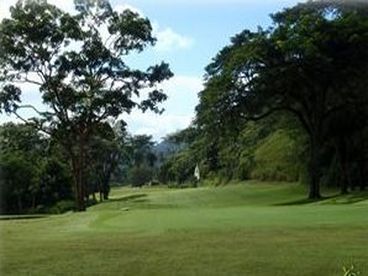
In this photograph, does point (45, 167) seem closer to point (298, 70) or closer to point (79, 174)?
point (79, 174)

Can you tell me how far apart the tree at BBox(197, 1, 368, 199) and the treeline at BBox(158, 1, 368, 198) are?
5 centimetres

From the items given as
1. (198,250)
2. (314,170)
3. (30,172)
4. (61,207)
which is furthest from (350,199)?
(30,172)

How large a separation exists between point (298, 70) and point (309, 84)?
7.18ft

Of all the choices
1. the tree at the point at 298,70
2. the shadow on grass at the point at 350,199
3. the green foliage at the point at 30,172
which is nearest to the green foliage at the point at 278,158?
the tree at the point at 298,70

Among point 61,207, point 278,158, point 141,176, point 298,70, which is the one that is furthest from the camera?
point 141,176

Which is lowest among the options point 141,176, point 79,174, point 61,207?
point 61,207

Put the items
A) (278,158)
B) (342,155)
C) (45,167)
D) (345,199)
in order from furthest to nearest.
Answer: (45,167), (278,158), (342,155), (345,199)

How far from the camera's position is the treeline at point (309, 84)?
4184 cm

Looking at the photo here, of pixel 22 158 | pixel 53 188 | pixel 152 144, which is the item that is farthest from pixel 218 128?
pixel 152 144

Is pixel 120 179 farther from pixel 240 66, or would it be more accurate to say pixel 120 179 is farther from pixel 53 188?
pixel 240 66

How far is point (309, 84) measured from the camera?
4475 cm

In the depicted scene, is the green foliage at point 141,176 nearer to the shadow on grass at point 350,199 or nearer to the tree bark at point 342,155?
the tree bark at point 342,155

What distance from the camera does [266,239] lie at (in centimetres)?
1504

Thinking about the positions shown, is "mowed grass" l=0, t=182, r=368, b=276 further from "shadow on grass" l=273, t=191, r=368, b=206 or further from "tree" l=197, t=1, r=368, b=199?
"tree" l=197, t=1, r=368, b=199
